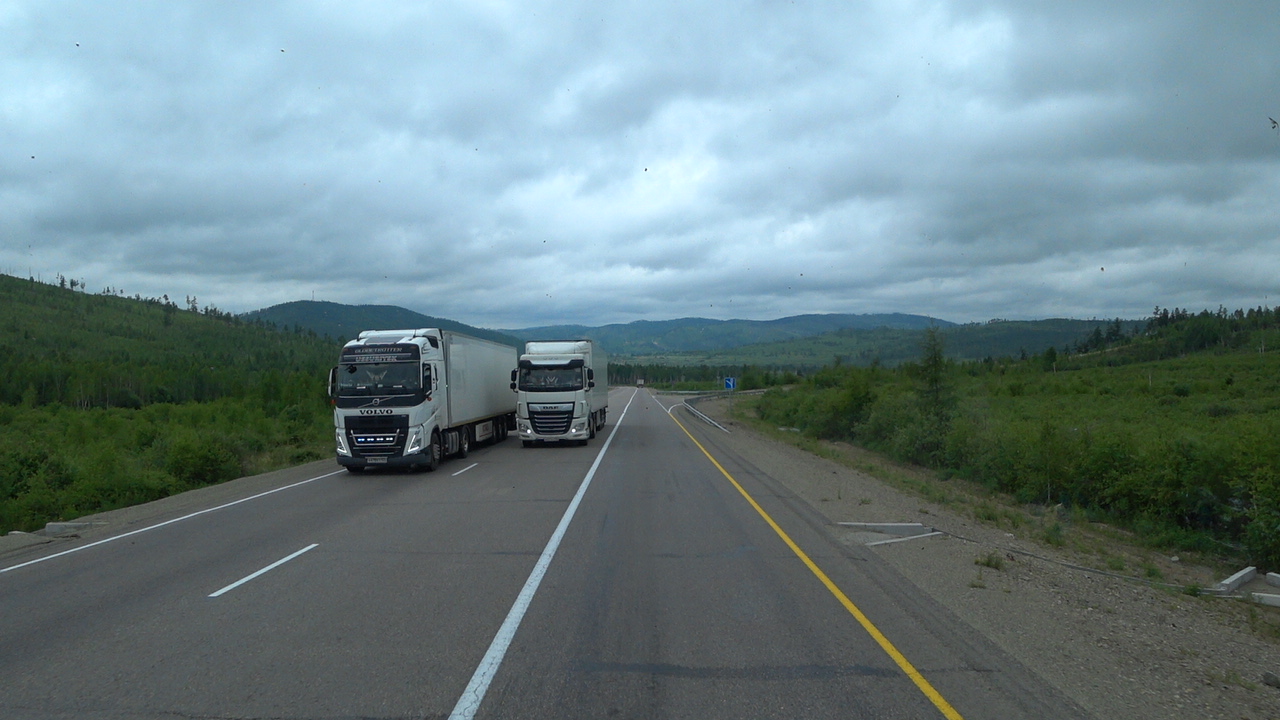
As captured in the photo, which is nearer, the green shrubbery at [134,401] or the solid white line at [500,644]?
the solid white line at [500,644]

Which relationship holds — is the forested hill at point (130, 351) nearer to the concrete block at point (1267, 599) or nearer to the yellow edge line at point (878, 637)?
the yellow edge line at point (878, 637)

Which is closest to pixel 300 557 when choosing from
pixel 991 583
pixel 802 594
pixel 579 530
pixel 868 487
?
pixel 579 530

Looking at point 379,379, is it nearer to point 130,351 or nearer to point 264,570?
point 264,570

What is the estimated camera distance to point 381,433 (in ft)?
66.1

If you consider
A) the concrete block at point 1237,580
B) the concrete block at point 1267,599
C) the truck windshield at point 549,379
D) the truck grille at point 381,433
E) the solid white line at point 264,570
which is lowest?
the concrete block at point 1237,580

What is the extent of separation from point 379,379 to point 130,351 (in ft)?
381

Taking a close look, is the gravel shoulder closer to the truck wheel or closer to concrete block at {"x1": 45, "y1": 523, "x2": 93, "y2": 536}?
the truck wheel

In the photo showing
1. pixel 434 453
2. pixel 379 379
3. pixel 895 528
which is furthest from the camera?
pixel 434 453

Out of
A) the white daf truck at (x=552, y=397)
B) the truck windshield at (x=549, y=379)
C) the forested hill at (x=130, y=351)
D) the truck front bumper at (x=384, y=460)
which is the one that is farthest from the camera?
the forested hill at (x=130, y=351)

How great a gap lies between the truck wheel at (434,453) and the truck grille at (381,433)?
0.87 meters

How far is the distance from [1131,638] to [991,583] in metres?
2.02

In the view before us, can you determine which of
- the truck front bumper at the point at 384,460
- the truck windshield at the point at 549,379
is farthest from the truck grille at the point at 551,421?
the truck front bumper at the point at 384,460

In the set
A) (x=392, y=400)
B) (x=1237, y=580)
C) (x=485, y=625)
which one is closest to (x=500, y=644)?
(x=485, y=625)

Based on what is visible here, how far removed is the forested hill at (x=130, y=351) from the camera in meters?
76.1
